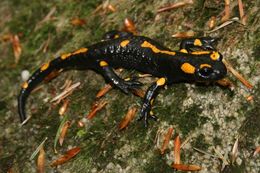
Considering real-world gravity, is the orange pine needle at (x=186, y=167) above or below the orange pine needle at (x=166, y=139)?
below

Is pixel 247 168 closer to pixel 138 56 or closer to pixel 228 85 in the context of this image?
pixel 228 85

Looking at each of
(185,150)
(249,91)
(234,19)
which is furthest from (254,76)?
(185,150)

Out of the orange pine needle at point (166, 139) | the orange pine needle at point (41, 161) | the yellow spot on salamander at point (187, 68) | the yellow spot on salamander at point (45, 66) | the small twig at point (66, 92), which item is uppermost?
the yellow spot on salamander at point (45, 66)

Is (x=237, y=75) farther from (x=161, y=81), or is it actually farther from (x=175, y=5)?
(x=175, y=5)

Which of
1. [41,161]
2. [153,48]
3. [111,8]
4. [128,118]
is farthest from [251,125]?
[111,8]

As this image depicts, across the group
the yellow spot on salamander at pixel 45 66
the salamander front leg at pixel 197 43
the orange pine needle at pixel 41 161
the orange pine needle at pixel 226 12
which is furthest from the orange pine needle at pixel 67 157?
the orange pine needle at pixel 226 12

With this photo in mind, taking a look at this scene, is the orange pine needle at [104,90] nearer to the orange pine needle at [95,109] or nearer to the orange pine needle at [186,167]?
the orange pine needle at [95,109]

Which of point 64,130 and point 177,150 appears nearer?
point 177,150
